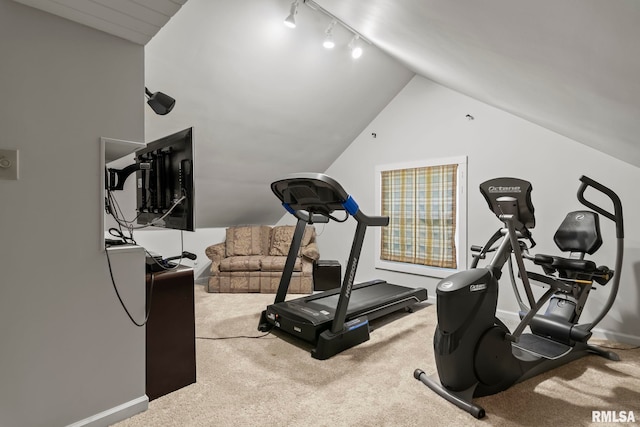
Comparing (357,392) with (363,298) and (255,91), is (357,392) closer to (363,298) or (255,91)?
(363,298)

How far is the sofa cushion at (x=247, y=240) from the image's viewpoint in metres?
4.87

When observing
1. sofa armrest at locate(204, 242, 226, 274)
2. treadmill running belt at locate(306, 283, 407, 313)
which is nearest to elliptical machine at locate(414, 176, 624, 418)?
treadmill running belt at locate(306, 283, 407, 313)

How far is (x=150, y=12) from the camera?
1.50 meters

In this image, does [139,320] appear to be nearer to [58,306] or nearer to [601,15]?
[58,306]

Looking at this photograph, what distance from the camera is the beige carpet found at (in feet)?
5.69

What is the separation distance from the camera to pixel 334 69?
362 centimetres

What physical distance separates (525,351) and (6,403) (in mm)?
2999

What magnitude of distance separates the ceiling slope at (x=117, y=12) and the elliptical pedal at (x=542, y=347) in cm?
302

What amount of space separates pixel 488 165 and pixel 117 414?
3891 mm

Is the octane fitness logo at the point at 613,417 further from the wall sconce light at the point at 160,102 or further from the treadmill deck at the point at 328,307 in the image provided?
the wall sconce light at the point at 160,102

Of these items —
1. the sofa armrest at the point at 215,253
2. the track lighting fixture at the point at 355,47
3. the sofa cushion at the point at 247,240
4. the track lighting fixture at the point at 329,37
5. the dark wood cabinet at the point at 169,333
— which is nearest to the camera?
the dark wood cabinet at the point at 169,333

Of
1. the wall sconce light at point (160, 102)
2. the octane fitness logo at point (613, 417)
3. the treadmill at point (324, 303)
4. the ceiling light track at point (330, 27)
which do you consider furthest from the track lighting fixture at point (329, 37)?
the octane fitness logo at point (613, 417)

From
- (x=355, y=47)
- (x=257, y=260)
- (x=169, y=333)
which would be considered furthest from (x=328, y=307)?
(x=355, y=47)

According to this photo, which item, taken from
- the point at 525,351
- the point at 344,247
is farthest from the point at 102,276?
the point at 344,247
